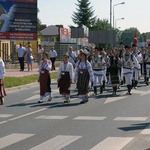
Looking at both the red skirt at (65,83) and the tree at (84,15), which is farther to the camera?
the tree at (84,15)

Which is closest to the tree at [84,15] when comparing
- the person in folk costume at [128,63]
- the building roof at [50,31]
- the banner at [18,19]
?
the building roof at [50,31]

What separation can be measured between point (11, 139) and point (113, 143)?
75.2 inches

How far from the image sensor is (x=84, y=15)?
381 ft

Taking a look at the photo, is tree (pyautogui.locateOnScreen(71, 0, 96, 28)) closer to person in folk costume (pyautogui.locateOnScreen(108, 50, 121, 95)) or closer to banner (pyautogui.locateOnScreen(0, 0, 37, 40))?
banner (pyautogui.locateOnScreen(0, 0, 37, 40))

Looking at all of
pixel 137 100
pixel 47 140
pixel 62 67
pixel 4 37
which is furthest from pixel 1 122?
pixel 4 37

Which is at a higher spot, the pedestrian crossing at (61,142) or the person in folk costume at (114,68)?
the person in folk costume at (114,68)

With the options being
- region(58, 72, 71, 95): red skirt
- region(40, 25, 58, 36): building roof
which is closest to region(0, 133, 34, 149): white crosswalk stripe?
region(58, 72, 71, 95): red skirt

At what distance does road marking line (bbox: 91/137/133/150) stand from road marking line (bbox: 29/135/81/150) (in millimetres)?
587

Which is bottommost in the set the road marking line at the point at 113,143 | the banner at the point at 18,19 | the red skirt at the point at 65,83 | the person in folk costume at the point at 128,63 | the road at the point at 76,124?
the road at the point at 76,124

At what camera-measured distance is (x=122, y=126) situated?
10.9m

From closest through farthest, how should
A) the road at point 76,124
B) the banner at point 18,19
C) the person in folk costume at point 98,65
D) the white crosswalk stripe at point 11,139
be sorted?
the road at point 76,124, the white crosswalk stripe at point 11,139, the person in folk costume at point 98,65, the banner at point 18,19

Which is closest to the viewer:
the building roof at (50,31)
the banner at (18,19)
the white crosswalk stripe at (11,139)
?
the white crosswalk stripe at (11,139)

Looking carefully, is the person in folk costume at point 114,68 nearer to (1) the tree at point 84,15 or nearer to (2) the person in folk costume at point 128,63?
(2) the person in folk costume at point 128,63

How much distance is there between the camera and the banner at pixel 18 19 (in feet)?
117
